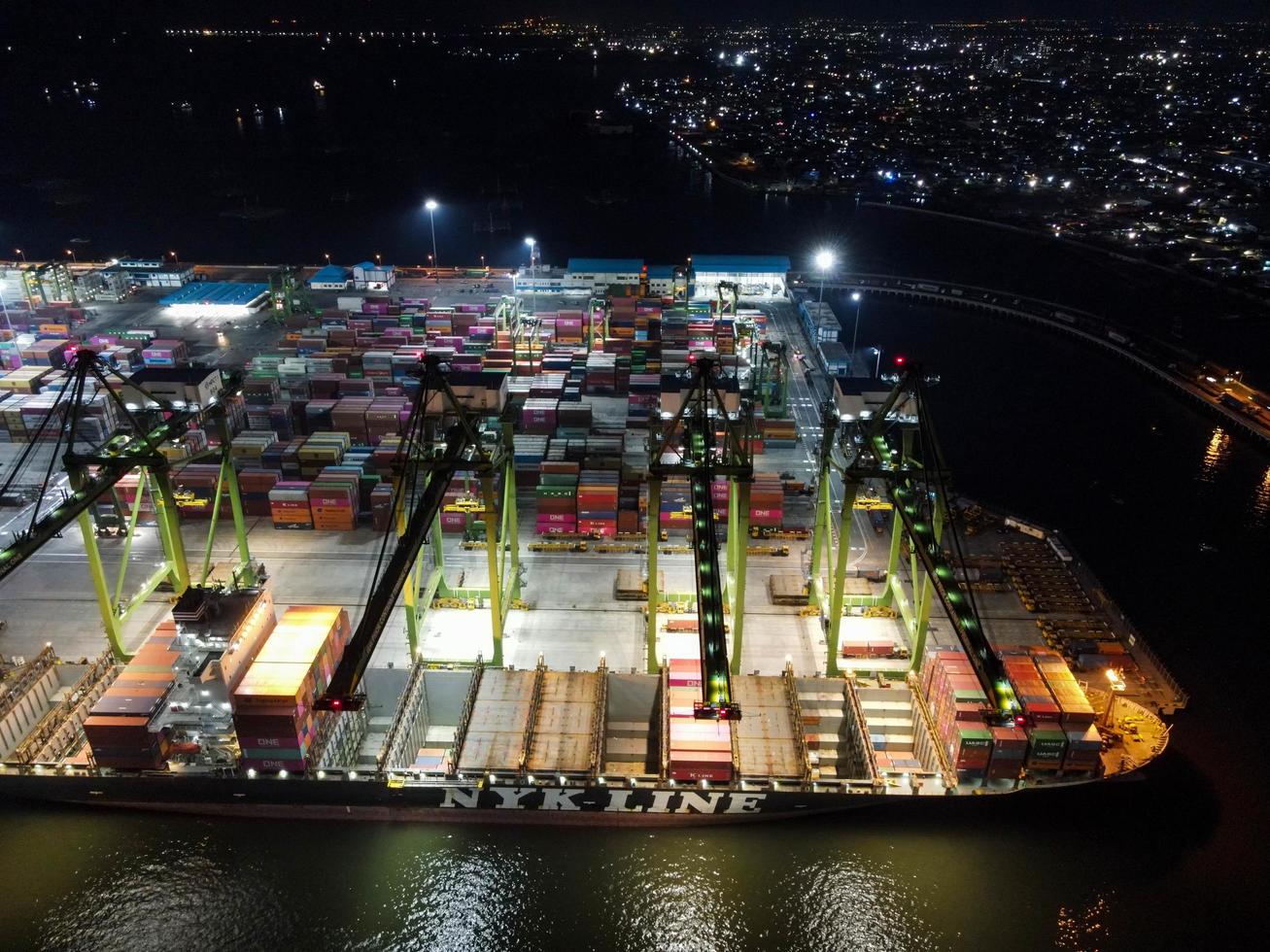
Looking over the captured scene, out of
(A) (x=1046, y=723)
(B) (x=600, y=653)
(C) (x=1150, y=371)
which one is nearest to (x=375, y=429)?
(B) (x=600, y=653)

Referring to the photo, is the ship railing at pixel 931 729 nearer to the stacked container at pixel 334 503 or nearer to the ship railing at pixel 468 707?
the ship railing at pixel 468 707

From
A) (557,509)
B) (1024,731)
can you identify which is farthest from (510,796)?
(557,509)

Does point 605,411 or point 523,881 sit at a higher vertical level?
point 605,411

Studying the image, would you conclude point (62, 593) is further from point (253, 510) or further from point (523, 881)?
point (523, 881)

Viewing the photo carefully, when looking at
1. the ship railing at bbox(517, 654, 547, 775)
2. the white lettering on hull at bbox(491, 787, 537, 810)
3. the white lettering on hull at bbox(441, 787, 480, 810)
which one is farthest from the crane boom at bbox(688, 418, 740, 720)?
the white lettering on hull at bbox(441, 787, 480, 810)

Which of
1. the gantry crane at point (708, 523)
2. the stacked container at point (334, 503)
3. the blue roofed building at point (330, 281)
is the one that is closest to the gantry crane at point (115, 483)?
the stacked container at point (334, 503)

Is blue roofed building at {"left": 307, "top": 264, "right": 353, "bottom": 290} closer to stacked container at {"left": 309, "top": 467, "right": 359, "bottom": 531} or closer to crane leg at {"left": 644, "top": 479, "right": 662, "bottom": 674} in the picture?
stacked container at {"left": 309, "top": 467, "right": 359, "bottom": 531}
